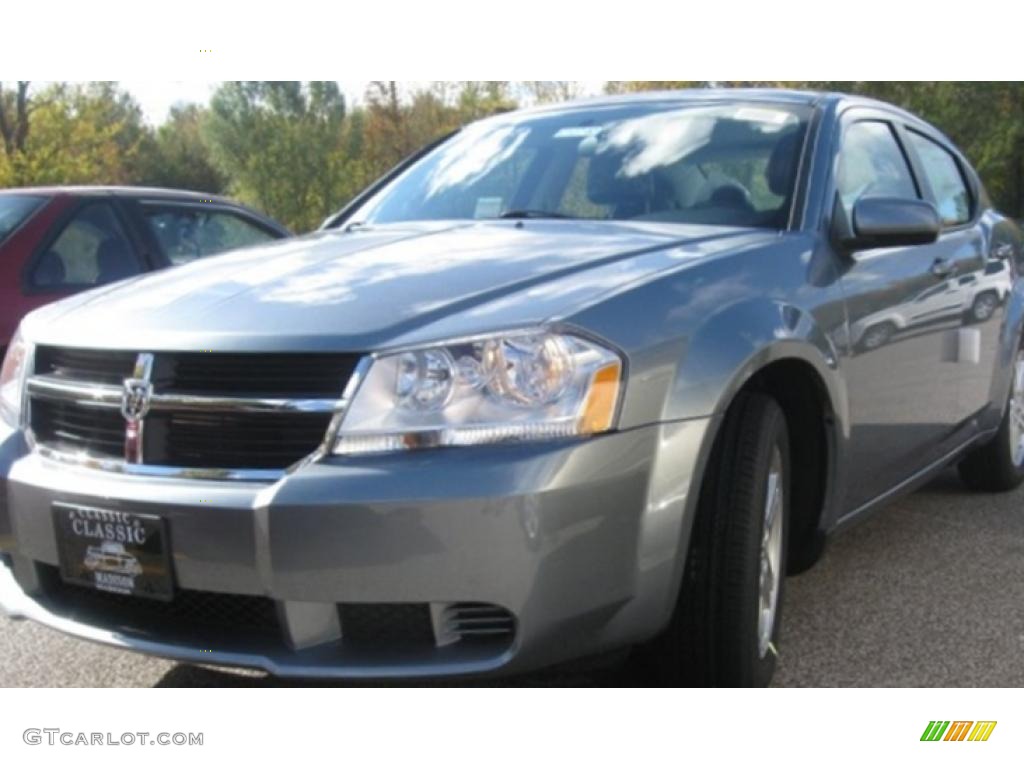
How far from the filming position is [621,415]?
2.38 m

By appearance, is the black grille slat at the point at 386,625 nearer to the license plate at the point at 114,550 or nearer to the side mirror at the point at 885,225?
the license plate at the point at 114,550

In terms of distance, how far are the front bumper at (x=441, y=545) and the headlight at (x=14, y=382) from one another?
49 centimetres

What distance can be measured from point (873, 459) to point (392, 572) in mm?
1850

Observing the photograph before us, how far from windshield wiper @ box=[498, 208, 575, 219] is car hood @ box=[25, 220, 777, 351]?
0.53 ft

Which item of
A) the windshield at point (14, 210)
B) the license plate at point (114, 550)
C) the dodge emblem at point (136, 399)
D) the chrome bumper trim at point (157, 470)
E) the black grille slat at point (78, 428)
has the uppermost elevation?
the windshield at point (14, 210)

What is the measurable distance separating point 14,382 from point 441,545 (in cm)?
137

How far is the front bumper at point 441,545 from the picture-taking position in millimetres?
2232

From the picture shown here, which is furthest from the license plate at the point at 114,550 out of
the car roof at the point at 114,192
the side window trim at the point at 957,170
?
the car roof at the point at 114,192

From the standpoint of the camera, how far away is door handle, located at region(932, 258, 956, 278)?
4.02 m

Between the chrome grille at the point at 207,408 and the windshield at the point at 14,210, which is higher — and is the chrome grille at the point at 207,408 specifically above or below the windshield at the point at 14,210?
below

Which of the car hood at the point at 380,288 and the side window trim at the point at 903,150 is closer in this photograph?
the car hood at the point at 380,288

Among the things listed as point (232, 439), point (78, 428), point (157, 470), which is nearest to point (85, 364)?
point (78, 428)

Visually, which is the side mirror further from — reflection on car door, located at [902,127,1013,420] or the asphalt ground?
the asphalt ground
